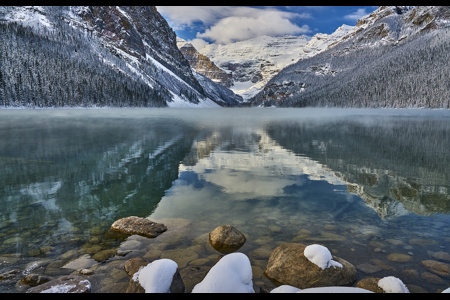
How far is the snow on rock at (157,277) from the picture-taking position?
5.27 meters

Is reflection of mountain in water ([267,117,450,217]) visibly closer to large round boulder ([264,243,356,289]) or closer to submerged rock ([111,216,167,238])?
large round boulder ([264,243,356,289])

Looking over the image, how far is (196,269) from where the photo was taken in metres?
6.93

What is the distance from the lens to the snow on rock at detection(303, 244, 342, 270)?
20.7ft

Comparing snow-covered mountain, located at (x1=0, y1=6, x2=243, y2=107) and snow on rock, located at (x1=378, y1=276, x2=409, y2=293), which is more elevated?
snow-covered mountain, located at (x1=0, y1=6, x2=243, y2=107)

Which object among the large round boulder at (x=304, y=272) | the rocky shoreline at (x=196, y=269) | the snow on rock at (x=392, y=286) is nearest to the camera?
the snow on rock at (x=392, y=286)

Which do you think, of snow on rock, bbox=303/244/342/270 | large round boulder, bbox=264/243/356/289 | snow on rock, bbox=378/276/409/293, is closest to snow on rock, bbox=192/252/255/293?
large round boulder, bbox=264/243/356/289

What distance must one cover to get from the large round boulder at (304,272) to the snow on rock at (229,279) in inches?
50.5

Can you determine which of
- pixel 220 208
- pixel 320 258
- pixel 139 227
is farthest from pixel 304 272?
pixel 220 208

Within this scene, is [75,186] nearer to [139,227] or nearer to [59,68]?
[139,227]

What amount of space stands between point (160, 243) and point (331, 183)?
33.3 ft

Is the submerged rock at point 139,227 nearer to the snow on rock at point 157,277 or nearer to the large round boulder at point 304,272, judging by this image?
the snow on rock at point 157,277

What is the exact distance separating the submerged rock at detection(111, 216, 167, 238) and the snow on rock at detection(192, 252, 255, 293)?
12.7 feet

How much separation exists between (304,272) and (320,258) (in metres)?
0.48

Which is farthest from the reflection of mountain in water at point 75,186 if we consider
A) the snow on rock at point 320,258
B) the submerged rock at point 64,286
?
the snow on rock at point 320,258
